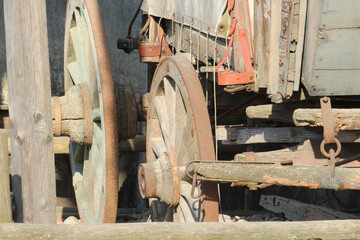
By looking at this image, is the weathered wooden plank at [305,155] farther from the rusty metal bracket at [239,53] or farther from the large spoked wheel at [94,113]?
the large spoked wheel at [94,113]

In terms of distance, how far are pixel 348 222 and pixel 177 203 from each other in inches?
58.0

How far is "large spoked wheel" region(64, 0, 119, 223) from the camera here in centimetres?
380

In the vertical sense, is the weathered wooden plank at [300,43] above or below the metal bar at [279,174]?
above

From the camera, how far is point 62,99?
4.40 meters

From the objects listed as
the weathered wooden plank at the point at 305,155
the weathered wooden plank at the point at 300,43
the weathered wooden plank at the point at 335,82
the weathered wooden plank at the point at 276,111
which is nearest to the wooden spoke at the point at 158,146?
the weathered wooden plank at the point at 276,111

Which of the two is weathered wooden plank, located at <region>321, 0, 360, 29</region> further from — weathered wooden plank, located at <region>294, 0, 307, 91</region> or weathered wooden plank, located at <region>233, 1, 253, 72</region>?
weathered wooden plank, located at <region>233, 1, 253, 72</region>

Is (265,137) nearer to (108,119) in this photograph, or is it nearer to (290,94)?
(290,94)

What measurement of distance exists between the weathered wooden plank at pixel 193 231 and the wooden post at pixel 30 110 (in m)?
0.97

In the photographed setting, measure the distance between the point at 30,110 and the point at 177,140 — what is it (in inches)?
39.3

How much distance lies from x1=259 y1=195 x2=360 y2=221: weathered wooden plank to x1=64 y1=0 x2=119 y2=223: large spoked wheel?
144 cm

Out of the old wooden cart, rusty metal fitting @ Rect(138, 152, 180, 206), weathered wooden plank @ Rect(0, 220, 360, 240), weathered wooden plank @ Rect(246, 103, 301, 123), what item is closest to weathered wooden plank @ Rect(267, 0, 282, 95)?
the old wooden cart

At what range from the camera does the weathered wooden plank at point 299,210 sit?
432 cm

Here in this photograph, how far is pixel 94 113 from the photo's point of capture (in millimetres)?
4281

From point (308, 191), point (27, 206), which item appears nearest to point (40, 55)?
point (27, 206)
